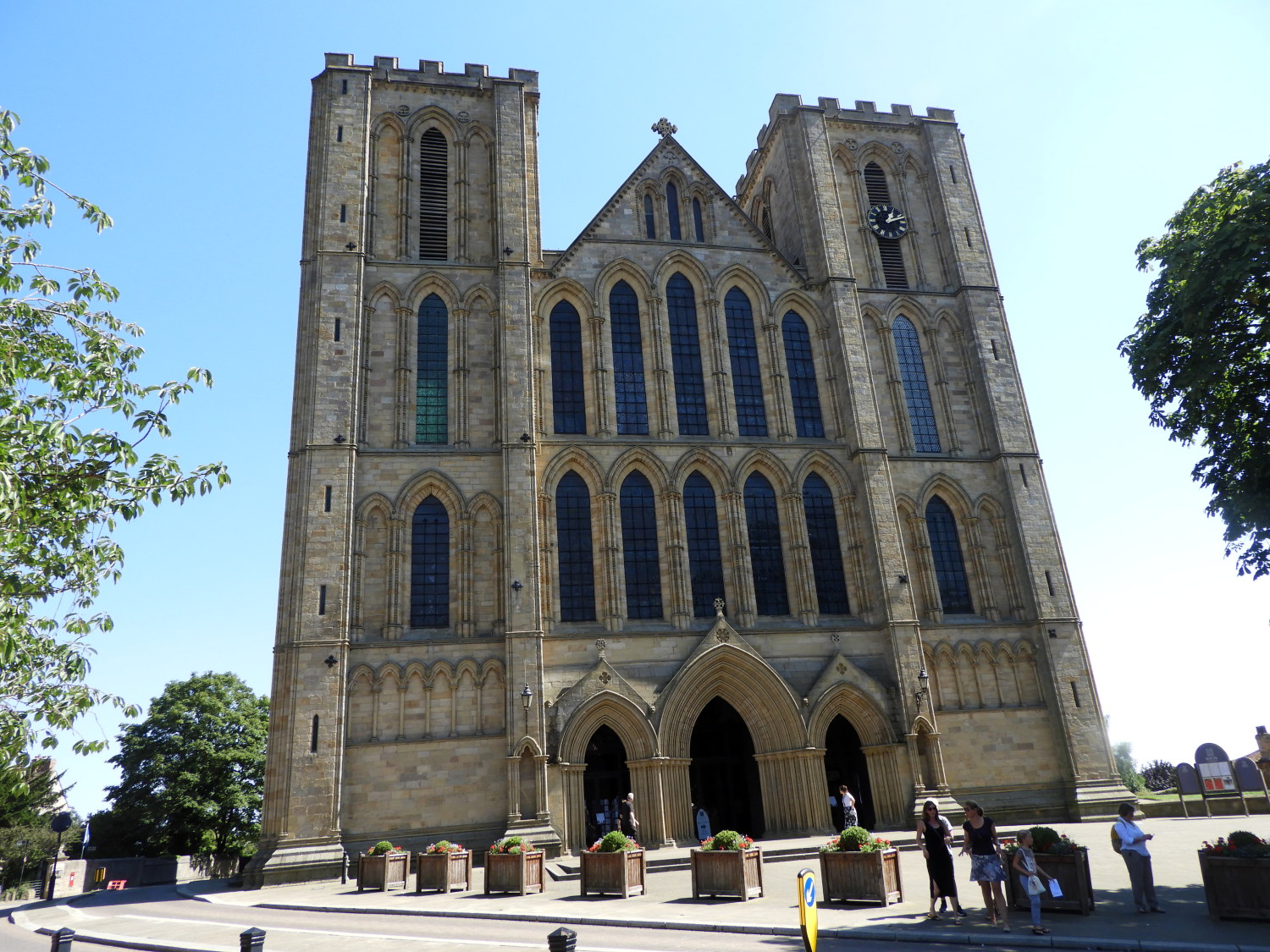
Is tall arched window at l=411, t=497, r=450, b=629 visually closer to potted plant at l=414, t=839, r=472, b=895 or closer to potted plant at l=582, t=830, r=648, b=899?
potted plant at l=414, t=839, r=472, b=895

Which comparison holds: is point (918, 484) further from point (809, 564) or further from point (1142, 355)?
point (1142, 355)

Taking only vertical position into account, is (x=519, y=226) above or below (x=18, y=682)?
above

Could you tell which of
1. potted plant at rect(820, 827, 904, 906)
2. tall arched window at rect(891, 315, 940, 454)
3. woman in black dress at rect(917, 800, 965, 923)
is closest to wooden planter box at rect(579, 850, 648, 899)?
potted plant at rect(820, 827, 904, 906)

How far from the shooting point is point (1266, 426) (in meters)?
15.6

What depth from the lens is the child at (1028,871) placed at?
35.8 feet

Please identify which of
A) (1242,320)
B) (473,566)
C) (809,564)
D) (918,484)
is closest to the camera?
(1242,320)

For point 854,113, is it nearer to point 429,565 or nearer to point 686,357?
point 686,357

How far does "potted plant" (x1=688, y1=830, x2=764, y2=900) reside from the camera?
1472cm

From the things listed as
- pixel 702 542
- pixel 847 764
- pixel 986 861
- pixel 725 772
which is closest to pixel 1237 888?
pixel 986 861

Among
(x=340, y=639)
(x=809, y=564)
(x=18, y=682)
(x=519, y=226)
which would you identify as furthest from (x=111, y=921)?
(x=519, y=226)

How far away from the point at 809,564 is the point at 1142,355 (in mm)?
12553

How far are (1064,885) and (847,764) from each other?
1492cm

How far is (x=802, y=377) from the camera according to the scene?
30188 millimetres

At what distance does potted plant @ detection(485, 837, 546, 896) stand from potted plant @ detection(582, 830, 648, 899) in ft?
5.02
